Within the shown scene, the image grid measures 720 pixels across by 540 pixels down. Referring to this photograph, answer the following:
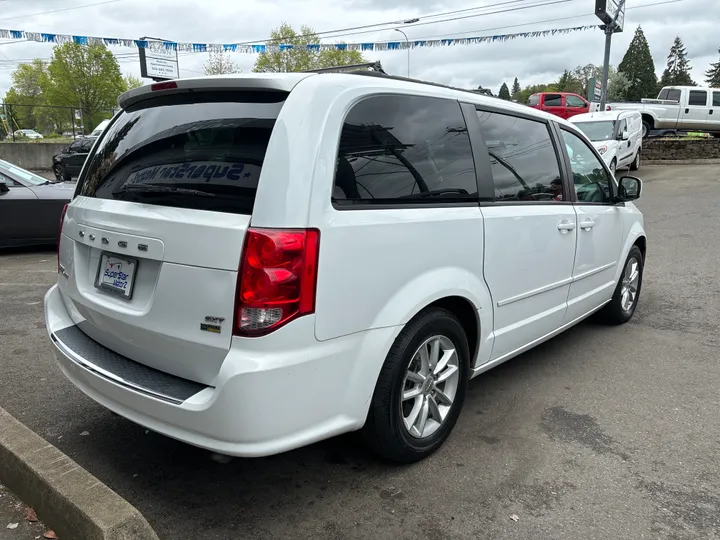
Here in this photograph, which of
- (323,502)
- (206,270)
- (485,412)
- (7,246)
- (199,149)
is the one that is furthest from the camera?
(7,246)

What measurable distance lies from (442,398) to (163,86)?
206 centimetres

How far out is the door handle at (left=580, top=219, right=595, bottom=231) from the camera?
13.3ft

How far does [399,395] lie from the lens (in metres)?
2.68

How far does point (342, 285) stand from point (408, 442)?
0.96 meters

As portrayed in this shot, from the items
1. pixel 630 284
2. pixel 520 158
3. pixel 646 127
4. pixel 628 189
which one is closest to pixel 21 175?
pixel 520 158

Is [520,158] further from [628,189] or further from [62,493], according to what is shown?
[62,493]

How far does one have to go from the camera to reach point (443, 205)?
2.86 m

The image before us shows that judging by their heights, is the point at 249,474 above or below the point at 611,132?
below

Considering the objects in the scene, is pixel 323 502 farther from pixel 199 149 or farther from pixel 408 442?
pixel 199 149

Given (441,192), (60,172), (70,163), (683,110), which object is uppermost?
(683,110)

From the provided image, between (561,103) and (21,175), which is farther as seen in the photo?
(561,103)

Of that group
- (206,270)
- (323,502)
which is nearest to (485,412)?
(323,502)

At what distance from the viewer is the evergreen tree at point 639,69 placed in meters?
69.8

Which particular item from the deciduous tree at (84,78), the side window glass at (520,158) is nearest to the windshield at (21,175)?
the side window glass at (520,158)
